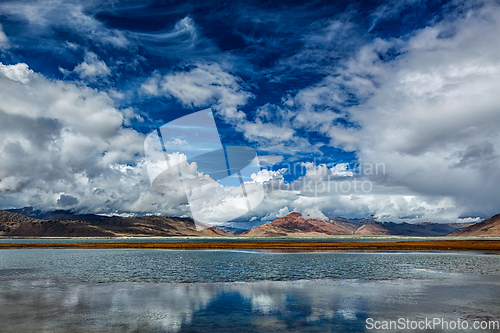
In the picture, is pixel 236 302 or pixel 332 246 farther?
pixel 332 246

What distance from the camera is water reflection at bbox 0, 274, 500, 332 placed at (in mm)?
16672

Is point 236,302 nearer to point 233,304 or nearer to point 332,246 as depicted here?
point 233,304

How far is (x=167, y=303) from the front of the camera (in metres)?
21.6

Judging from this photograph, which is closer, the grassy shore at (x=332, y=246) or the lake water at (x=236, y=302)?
the lake water at (x=236, y=302)

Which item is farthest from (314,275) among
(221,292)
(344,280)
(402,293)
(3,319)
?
(3,319)

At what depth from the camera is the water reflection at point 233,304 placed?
16.7 m

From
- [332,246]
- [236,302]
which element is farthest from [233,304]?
[332,246]

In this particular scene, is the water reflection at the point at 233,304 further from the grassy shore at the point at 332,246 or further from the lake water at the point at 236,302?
the grassy shore at the point at 332,246

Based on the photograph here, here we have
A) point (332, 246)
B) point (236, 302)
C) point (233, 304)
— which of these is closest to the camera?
point (233, 304)

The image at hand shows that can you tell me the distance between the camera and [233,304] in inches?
848

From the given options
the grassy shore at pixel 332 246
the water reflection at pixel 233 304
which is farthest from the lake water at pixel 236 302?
the grassy shore at pixel 332 246

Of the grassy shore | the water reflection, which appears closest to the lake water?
the water reflection

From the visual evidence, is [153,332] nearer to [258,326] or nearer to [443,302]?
[258,326]

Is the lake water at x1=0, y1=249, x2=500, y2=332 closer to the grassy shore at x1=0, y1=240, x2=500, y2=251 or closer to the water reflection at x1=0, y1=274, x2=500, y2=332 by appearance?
the water reflection at x1=0, y1=274, x2=500, y2=332
